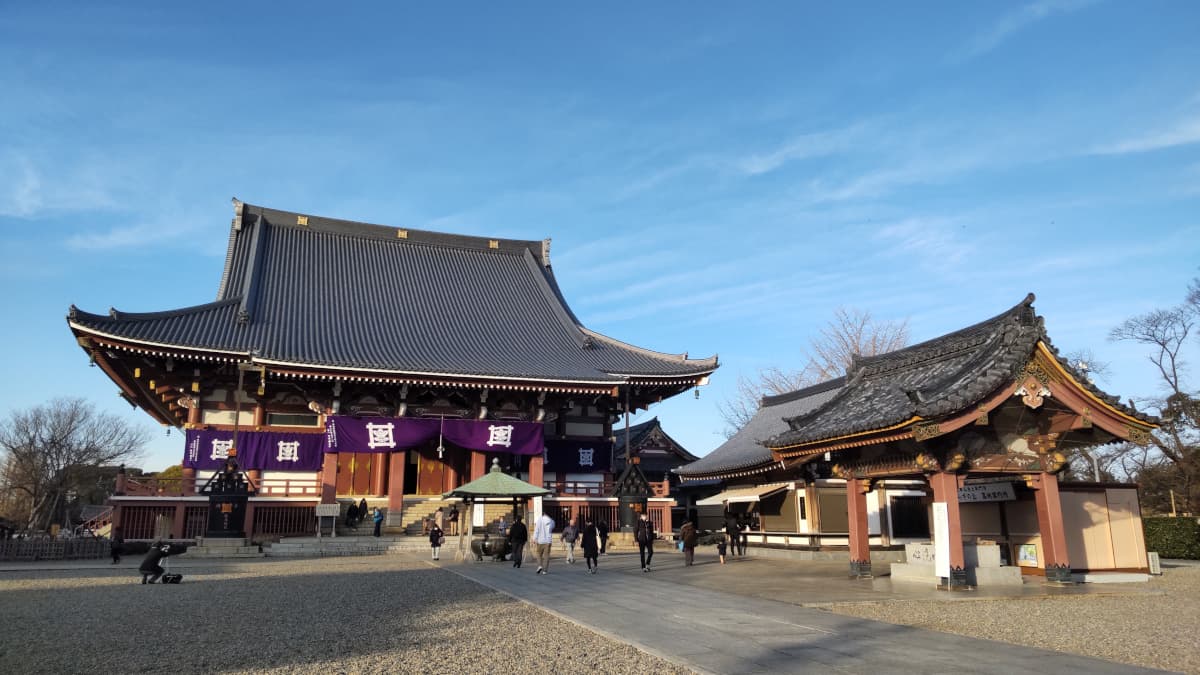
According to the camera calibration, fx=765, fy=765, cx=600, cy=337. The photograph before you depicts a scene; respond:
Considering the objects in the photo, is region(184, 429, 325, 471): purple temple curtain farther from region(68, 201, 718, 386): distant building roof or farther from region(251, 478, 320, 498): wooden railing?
region(68, 201, 718, 386): distant building roof

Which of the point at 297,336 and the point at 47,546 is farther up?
the point at 297,336

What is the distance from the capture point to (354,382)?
90.4ft

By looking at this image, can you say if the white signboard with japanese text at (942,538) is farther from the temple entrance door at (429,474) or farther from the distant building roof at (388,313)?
the temple entrance door at (429,474)

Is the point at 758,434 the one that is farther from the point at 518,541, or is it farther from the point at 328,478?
the point at 328,478

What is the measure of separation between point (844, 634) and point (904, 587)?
5639 mm

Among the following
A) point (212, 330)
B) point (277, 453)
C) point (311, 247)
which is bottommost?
point (277, 453)

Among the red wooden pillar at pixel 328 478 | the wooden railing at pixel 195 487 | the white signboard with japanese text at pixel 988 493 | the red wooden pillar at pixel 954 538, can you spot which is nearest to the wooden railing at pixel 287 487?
the wooden railing at pixel 195 487

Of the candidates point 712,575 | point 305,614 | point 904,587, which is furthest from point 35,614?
point 904,587

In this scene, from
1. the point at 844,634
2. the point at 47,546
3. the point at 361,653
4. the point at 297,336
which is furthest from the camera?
the point at 297,336

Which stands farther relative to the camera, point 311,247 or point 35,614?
point 311,247

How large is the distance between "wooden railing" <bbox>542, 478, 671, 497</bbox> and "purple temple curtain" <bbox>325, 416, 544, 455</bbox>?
1987 millimetres

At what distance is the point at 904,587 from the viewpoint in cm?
1404

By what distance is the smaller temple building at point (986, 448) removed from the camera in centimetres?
1342

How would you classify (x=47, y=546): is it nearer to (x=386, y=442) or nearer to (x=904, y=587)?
(x=386, y=442)
